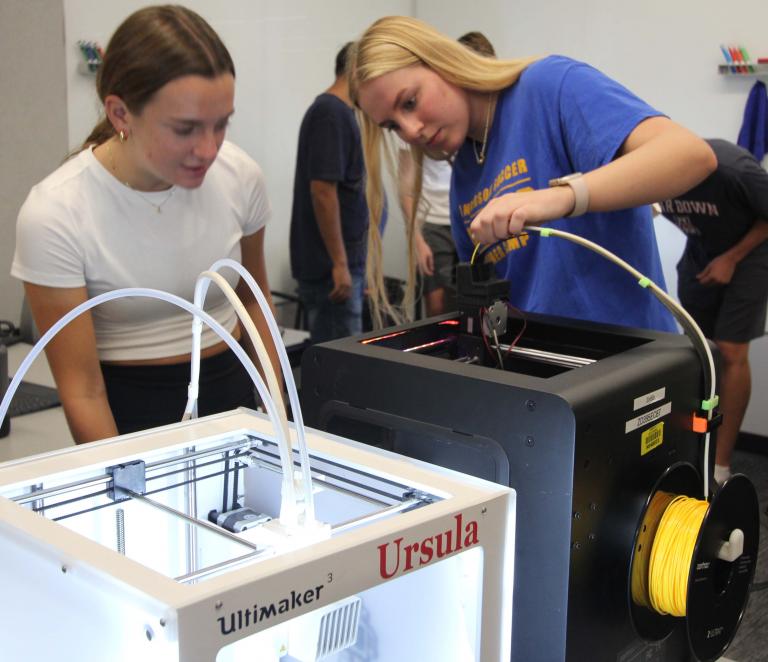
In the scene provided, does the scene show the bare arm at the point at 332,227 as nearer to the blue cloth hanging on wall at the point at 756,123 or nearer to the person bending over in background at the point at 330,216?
the person bending over in background at the point at 330,216

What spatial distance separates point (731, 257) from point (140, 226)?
2144 millimetres

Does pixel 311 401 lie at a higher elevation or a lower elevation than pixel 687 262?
higher

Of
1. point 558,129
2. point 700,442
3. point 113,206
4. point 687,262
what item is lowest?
point 687,262

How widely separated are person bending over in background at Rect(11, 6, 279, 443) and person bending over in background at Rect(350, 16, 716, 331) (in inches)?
9.1

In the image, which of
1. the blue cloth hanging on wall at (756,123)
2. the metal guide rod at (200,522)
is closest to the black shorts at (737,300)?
the blue cloth hanging on wall at (756,123)

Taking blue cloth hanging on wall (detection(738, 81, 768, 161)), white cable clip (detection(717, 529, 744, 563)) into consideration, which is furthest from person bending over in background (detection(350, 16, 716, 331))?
blue cloth hanging on wall (detection(738, 81, 768, 161))

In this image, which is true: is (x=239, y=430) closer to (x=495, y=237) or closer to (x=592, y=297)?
(x=495, y=237)

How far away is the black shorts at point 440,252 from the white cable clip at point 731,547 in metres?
2.54

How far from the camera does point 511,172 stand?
1.11 m

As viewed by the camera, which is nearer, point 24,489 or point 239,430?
point 24,489

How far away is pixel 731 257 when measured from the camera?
9.26 feet

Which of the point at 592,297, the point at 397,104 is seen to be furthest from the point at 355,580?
the point at 397,104

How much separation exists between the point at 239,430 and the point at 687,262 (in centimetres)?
253

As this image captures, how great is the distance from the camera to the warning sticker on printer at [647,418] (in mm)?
722
